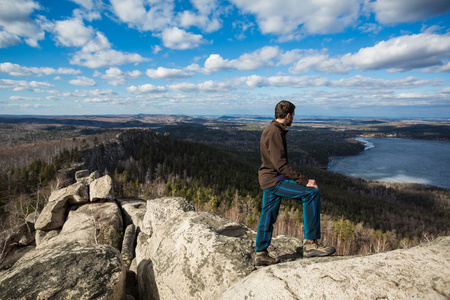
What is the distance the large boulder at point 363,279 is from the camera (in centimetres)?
354

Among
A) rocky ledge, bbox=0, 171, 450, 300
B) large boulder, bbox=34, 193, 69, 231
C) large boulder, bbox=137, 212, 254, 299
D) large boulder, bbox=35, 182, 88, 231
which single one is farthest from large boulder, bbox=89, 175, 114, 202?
large boulder, bbox=137, 212, 254, 299

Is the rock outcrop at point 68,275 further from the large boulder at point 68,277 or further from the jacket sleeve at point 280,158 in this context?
the jacket sleeve at point 280,158

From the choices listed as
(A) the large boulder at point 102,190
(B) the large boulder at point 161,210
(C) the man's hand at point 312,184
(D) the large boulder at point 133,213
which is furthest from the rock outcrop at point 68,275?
(A) the large boulder at point 102,190

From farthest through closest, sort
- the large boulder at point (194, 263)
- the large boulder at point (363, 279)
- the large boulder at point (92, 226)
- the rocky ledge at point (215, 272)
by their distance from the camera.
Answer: the large boulder at point (92, 226), the large boulder at point (194, 263), the rocky ledge at point (215, 272), the large boulder at point (363, 279)

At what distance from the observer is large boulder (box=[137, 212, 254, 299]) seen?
19.5ft

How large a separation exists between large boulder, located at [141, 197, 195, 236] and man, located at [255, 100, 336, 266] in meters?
6.86

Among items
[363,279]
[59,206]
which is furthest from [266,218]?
[59,206]

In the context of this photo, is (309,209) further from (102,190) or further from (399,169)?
(399,169)

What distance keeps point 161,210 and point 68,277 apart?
6.13m

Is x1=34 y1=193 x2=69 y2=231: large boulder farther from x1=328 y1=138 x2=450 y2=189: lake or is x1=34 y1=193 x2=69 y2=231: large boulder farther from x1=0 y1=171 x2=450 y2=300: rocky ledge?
x1=328 y1=138 x2=450 y2=189: lake

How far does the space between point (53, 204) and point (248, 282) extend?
21.2 metres

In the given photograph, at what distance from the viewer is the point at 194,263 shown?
633 centimetres

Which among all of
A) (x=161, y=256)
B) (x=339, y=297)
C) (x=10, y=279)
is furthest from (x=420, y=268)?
(x=10, y=279)

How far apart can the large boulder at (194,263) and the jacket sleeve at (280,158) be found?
277 cm
